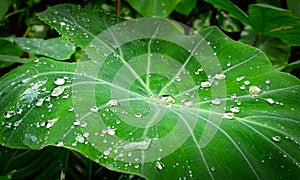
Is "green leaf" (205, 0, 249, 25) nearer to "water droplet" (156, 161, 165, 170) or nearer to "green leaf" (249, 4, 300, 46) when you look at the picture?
"green leaf" (249, 4, 300, 46)

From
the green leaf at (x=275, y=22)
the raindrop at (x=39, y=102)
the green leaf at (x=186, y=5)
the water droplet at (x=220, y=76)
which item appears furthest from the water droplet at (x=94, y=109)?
the green leaf at (x=186, y=5)

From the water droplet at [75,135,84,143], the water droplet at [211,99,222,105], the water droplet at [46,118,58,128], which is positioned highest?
the water droplet at [75,135,84,143]

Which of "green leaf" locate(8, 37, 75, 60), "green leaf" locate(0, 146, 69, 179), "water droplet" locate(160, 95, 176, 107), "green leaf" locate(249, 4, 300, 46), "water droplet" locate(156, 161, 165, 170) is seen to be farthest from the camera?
"green leaf" locate(8, 37, 75, 60)

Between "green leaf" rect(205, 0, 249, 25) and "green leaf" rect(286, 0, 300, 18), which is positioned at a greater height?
"green leaf" rect(205, 0, 249, 25)

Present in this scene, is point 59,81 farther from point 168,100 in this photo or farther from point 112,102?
point 168,100

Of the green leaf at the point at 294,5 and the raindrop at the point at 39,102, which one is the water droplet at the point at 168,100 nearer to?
the raindrop at the point at 39,102

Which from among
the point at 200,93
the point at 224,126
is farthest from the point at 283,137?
the point at 200,93

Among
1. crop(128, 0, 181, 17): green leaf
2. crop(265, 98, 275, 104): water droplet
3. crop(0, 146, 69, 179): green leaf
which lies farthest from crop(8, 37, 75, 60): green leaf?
crop(265, 98, 275, 104): water droplet
